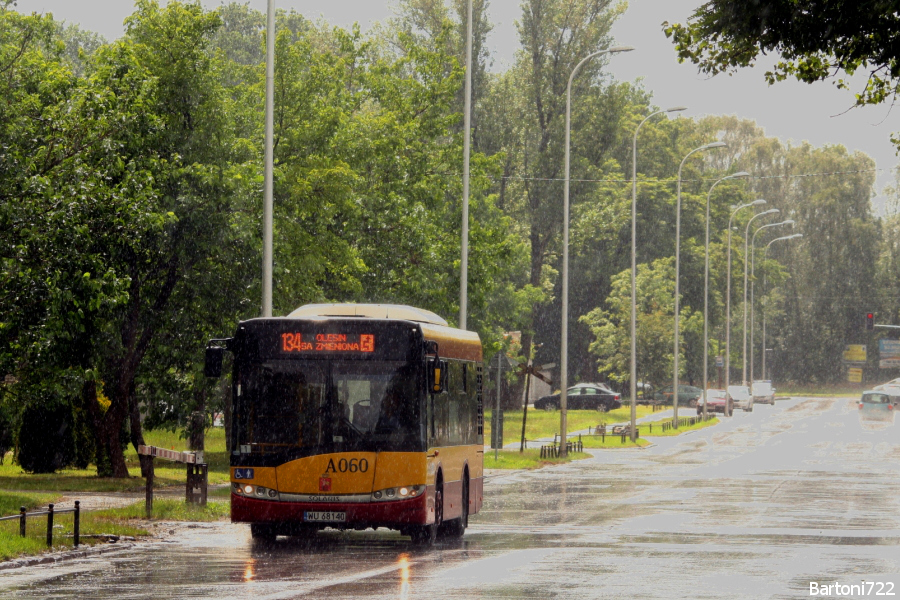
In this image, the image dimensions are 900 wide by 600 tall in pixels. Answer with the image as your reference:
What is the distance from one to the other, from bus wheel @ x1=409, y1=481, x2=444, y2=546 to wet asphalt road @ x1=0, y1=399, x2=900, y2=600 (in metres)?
0.22

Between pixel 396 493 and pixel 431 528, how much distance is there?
3.24 feet

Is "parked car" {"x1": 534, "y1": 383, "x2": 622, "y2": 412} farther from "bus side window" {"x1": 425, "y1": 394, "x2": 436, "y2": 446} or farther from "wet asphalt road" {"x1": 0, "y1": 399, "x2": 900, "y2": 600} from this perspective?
"bus side window" {"x1": 425, "y1": 394, "x2": 436, "y2": 446}

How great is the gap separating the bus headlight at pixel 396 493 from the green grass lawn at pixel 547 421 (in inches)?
1301

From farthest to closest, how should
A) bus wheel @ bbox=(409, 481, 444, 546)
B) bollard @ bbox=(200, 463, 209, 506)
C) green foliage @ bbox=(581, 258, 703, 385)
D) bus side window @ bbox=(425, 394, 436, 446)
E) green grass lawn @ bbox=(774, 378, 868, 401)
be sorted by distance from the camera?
1. green grass lawn @ bbox=(774, 378, 868, 401)
2. green foliage @ bbox=(581, 258, 703, 385)
3. bollard @ bbox=(200, 463, 209, 506)
4. bus wheel @ bbox=(409, 481, 444, 546)
5. bus side window @ bbox=(425, 394, 436, 446)

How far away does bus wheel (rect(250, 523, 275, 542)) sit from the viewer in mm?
18273

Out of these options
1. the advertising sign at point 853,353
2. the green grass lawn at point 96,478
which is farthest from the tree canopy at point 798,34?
the advertising sign at point 853,353

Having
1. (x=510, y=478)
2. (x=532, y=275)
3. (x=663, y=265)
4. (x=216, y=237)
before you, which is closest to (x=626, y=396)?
(x=663, y=265)

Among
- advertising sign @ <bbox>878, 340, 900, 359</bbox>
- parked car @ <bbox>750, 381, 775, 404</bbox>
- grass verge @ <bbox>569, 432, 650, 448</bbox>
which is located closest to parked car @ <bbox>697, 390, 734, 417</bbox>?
parked car @ <bbox>750, 381, 775, 404</bbox>

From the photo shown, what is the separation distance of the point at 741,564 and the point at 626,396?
87980 millimetres

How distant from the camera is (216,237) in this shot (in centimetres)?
2872

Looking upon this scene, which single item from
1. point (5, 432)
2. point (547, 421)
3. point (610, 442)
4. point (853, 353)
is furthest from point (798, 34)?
point (853, 353)

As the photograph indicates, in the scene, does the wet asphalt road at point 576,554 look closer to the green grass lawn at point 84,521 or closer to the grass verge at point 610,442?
the green grass lawn at point 84,521

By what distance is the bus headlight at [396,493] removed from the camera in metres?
17.6

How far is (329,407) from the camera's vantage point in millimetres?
17875
